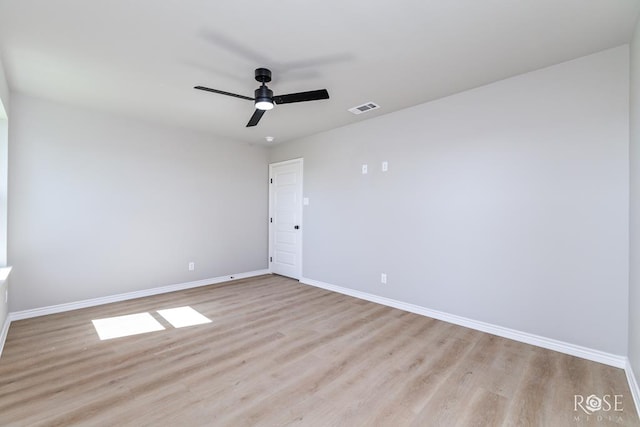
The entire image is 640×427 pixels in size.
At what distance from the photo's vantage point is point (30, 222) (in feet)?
11.1

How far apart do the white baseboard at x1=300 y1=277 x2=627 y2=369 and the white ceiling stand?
8.23ft

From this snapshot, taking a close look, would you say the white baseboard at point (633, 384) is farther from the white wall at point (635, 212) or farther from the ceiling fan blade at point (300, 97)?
the ceiling fan blade at point (300, 97)

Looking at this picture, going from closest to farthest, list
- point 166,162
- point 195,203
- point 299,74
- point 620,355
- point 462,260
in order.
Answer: point 620,355 < point 299,74 < point 462,260 < point 166,162 < point 195,203

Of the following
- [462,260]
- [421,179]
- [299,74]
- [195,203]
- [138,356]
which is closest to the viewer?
[138,356]

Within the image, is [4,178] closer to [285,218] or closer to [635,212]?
[285,218]

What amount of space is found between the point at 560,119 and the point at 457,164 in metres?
0.95

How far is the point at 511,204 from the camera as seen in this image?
2893 millimetres

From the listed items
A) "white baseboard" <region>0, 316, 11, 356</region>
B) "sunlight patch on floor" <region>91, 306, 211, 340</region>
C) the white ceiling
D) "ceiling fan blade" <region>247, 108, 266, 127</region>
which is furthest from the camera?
"sunlight patch on floor" <region>91, 306, 211, 340</region>

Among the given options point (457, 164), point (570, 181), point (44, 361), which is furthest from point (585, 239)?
point (44, 361)

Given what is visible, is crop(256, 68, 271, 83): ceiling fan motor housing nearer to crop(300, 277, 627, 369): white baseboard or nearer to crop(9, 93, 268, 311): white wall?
crop(9, 93, 268, 311): white wall

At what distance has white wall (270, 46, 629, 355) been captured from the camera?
7.95 feet

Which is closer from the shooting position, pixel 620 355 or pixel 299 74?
pixel 620 355

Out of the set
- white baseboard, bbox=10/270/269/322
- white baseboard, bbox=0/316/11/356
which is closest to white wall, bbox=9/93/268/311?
white baseboard, bbox=10/270/269/322

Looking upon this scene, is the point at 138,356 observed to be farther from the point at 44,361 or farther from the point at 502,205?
the point at 502,205
